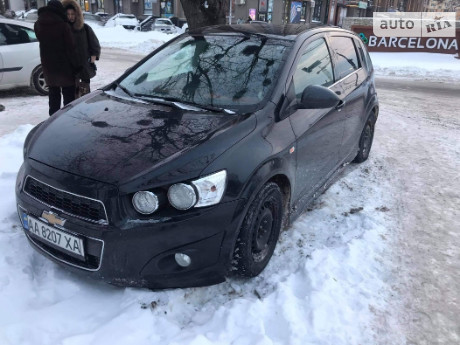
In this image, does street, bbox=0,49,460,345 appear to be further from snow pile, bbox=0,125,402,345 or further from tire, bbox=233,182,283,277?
tire, bbox=233,182,283,277

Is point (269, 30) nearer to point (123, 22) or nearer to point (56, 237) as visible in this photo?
point (56, 237)

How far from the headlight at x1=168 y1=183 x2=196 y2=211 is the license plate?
58cm

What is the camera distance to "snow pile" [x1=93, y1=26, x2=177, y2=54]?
2206 centimetres

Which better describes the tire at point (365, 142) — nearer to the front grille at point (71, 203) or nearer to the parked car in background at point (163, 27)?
the front grille at point (71, 203)

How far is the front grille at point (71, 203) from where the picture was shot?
7.50ft

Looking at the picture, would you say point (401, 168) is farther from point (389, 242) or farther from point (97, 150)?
point (97, 150)

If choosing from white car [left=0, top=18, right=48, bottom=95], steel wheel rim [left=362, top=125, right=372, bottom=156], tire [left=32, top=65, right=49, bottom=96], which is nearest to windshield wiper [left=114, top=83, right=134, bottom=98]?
steel wheel rim [left=362, top=125, right=372, bottom=156]

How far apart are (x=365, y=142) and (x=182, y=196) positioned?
3.59 metres

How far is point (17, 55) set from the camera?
7746 mm

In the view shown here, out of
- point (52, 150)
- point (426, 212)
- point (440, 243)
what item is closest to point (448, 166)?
point (426, 212)

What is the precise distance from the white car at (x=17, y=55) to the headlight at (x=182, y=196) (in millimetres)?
6864

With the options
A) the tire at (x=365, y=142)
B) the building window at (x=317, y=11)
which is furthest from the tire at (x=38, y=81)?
the building window at (x=317, y=11)

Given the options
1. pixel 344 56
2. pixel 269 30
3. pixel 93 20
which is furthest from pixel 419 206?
pixel 93 20

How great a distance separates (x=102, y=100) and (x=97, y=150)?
0.92 meters
